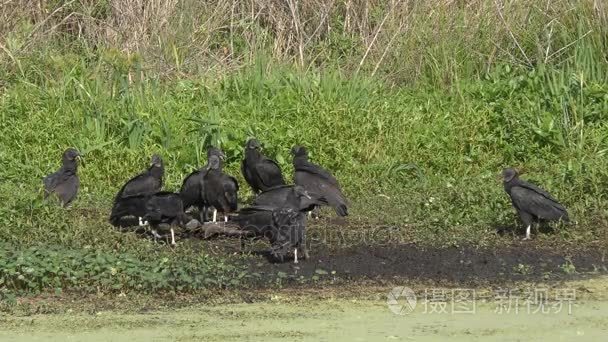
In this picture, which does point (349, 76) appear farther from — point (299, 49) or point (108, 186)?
point (108, 186)

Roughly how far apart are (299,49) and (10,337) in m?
6.16

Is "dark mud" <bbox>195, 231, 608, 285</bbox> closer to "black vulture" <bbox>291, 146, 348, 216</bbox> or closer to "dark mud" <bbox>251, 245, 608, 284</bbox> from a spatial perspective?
"dark mud" <bbox>251, 245, 608, 284</bbox>

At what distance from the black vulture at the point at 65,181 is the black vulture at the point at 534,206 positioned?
10.4 feet

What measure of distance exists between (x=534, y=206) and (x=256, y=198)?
193 centimetres

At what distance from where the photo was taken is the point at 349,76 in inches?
451

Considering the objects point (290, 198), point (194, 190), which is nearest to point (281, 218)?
point (290, 198)

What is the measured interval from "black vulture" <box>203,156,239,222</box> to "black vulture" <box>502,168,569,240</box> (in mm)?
1976

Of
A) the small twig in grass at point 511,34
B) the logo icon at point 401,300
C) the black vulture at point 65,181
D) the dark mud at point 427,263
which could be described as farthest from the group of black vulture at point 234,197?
the small twig in grass at point 511,34

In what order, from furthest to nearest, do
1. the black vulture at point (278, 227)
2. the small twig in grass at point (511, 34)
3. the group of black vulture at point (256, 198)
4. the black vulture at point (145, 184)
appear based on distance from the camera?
the small twig in grass at point (511, 34) < the black vulture at point (145, 184) < the group of black vulture at point (256, 198) < the black vulture at point (278, 227)

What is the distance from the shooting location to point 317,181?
8.98m

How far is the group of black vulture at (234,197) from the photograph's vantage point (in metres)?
7.89

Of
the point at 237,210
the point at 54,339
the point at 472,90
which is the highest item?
the point at 472,90

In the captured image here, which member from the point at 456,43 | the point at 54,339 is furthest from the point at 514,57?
the point at 54,339

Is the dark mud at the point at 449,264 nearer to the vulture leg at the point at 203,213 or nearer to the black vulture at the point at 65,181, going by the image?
the vulture leg at the point at 203,213
